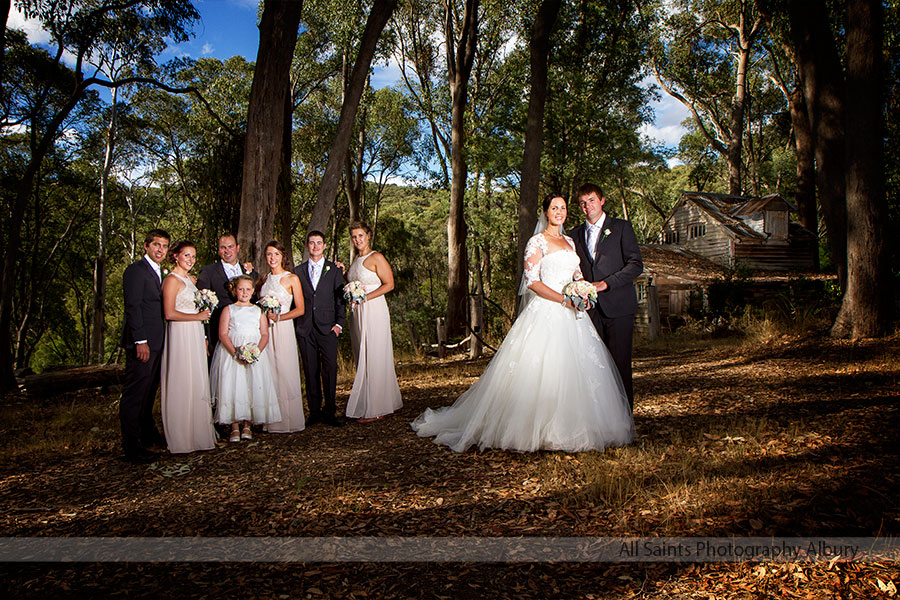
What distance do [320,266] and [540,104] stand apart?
267 inches

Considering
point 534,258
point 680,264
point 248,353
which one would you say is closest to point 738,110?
point 680,264

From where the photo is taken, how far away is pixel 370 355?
251 inches

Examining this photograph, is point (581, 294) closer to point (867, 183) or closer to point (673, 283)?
point (867, 183)

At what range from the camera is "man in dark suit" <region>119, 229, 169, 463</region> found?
4.99 meters

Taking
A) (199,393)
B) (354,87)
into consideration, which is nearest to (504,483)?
(199,393)

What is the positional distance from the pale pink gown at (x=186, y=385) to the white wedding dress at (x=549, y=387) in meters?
2.30

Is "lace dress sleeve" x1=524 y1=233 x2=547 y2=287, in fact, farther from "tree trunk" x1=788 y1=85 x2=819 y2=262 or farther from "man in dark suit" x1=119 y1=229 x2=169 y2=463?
"tree trunk" x1=788 y1=85 x2=819 y2=262

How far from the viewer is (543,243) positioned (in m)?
5.06

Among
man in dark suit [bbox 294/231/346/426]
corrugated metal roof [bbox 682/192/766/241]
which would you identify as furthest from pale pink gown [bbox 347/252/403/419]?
corrugated metal roof [bbox 682/192/766/241]

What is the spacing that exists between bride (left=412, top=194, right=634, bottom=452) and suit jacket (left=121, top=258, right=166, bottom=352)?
288 cm

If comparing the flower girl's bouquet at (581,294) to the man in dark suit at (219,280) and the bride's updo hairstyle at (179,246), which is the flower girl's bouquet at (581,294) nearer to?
the man in dark suit at (219,280)

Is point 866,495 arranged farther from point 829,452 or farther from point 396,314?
point 396,314

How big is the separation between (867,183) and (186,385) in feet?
34.7

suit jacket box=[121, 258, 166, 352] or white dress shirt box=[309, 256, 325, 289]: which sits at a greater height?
white dress shirt box=[309, 256, 325, 289]
